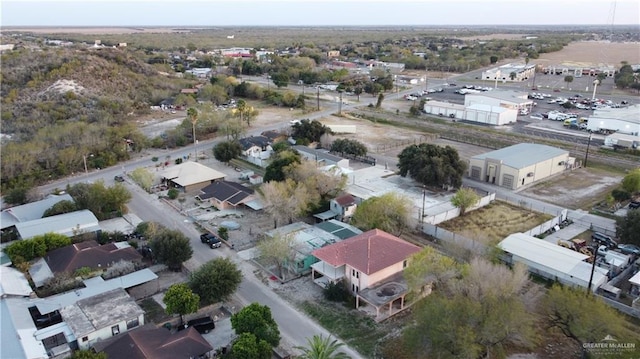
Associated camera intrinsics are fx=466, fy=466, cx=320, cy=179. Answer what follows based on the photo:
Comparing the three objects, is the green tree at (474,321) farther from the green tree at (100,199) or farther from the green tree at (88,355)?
the green tree at (100,199)

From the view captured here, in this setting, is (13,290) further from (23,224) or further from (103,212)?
(103,212)

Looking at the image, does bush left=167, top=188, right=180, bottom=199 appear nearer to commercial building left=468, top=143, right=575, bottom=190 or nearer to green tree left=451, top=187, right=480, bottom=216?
green tree left=451, top=187, right=480, bottom=216

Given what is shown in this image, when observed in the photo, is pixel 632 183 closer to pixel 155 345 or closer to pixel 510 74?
pixel 155 345

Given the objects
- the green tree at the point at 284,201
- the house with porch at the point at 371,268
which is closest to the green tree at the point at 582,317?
the house with porch at the point at 371,268

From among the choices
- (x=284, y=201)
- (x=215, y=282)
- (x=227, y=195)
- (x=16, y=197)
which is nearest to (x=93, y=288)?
(x=215, y=282)

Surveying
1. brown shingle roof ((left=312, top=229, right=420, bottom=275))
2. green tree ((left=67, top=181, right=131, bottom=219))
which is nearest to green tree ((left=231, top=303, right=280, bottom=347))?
brown shingle roof ((left=312, top=229, right=420, bottom=275))

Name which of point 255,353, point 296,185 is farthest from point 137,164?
point 255,353
